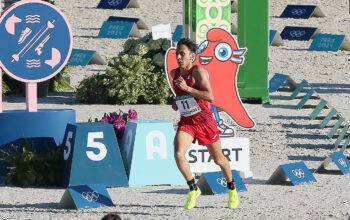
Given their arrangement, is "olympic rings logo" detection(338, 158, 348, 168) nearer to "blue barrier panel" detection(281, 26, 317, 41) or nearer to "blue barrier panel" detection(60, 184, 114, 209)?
"blue barrier panel" detection(60, 184, 114, 209)

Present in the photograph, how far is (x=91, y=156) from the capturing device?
1438cm

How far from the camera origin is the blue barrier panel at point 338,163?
627 inches

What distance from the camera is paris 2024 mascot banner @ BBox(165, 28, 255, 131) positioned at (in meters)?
16.2

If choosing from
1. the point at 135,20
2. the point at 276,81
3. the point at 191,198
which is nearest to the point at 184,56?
the point at 191,198

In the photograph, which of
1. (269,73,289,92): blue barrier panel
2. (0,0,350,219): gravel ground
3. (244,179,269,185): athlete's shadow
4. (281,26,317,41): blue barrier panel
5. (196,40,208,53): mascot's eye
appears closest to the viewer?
(0,0,350,219): gravel ground

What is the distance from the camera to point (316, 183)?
49.8 feet

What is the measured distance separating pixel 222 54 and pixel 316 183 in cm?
200

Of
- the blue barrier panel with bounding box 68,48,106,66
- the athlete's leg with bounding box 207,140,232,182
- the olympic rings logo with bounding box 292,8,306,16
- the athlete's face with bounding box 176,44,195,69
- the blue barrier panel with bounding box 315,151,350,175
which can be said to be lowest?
the olympic rings logo with bounding box 292,8,306,16

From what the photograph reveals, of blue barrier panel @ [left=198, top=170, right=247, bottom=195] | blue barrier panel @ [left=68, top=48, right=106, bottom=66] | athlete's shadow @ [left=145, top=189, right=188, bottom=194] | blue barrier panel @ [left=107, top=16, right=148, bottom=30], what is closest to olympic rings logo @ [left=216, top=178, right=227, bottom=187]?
blue barrier panel @ [left=198, top=170, right=247, bottom=195]

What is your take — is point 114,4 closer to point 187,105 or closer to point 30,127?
point 30,127

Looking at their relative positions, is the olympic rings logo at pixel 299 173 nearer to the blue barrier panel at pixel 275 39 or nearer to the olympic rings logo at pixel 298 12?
the blue barrier panel at pixel 275 39

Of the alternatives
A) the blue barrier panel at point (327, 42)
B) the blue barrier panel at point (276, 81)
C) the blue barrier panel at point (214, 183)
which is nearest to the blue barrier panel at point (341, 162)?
the blue barrier panel at point (214, 183)

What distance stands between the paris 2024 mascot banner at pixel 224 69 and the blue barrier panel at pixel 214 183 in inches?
73.8

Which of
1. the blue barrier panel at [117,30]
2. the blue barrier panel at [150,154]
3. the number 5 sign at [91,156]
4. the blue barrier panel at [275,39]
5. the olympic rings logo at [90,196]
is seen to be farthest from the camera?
the blue barrier panel at [275,39]
